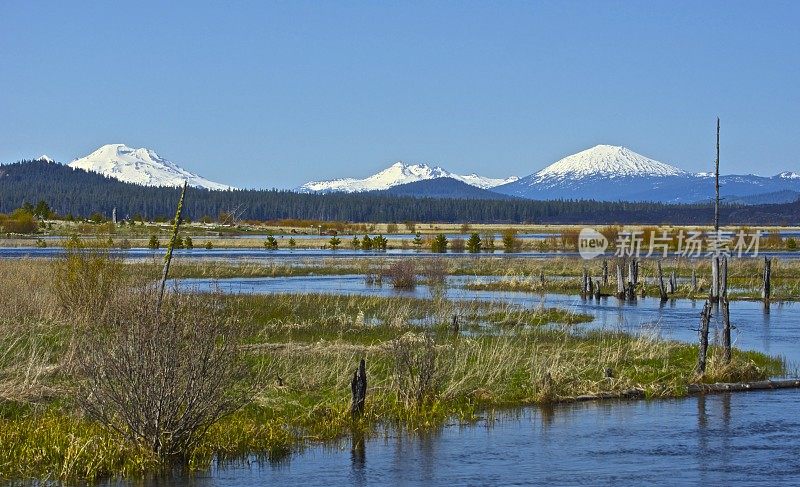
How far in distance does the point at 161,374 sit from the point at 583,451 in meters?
7.88

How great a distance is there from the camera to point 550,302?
4922cm

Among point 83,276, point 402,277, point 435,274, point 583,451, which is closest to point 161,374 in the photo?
point 583,451

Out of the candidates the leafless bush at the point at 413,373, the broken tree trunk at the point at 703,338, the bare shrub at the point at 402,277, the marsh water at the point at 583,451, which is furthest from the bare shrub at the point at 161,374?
the bare shrub at the point at 402,277

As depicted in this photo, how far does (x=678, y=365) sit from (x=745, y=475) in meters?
10.4

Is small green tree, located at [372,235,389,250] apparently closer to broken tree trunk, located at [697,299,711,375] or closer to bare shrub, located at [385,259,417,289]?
bare shrub, located at [385,259,417,289]

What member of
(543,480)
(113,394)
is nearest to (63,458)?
(113,394)

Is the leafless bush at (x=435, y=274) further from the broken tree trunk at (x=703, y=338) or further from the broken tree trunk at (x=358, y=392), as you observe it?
the broken tree trunk at (x=358, y=392)

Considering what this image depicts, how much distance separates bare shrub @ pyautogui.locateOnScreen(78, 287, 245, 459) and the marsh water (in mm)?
946

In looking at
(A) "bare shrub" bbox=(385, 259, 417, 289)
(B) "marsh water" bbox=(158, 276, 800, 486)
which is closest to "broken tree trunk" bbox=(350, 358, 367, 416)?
(B) "marsh water" bbox=(158, 276, 800, 486)

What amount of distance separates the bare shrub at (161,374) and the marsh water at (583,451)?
946 mm

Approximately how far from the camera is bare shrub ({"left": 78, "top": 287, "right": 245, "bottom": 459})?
1662 centimetres

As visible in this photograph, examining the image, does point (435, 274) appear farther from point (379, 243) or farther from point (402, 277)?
point (379, 243)

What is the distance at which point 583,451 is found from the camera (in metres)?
19.4

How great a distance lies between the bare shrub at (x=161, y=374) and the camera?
16625 millimetres
